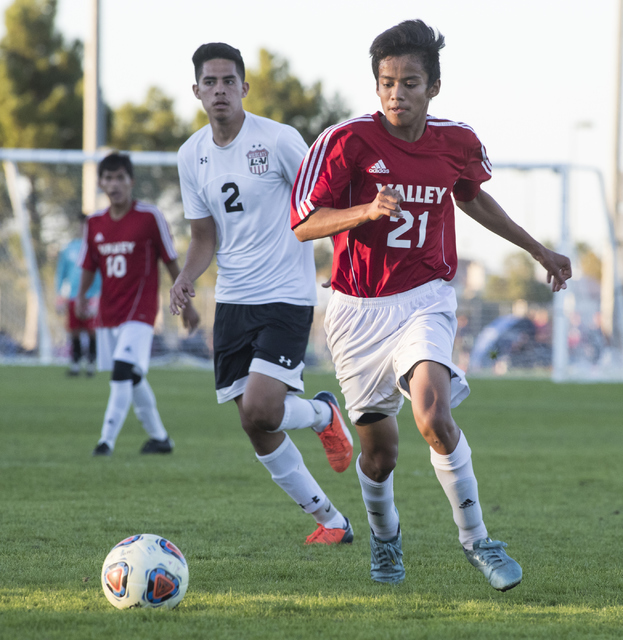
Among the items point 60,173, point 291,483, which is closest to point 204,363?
point 60,173

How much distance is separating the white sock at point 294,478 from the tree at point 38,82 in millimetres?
26893

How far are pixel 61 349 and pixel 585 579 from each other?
1922 cm

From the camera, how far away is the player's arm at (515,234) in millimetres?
4035

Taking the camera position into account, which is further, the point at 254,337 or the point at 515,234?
the point at 254,337

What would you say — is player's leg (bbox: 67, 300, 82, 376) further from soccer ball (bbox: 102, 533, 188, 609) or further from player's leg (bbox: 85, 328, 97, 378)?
soccer ball (bbox: 102, 533, 188, 609)

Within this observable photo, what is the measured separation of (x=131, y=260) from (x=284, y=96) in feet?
76.1

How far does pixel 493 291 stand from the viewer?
20219 mm

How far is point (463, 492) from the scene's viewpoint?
11.5 feet

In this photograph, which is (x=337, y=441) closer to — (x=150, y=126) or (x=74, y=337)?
(x=74, y=337)

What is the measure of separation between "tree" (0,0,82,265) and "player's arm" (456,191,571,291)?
2735 centimetres

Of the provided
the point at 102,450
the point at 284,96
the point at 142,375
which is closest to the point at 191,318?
the point at 142,375

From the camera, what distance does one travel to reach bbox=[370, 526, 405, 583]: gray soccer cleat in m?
3.67

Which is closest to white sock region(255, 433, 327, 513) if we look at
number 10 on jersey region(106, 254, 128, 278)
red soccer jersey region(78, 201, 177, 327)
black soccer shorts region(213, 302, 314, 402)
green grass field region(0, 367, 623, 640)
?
green grass field region(0, 367, 623, 640)

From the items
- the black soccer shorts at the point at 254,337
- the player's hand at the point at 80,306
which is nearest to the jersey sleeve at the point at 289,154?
the black soccer shorts at the point at 254,337
